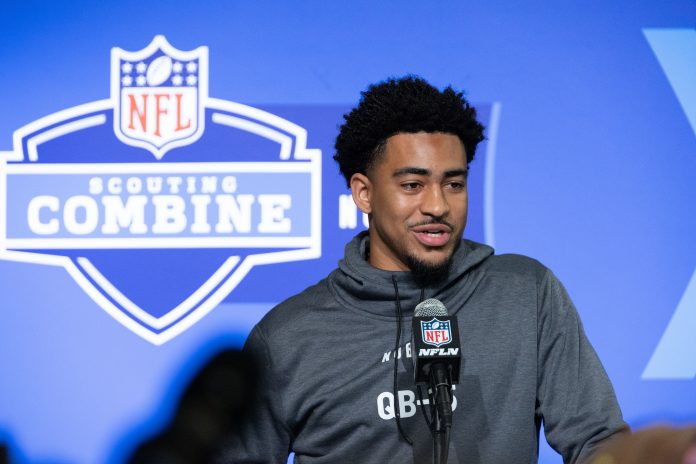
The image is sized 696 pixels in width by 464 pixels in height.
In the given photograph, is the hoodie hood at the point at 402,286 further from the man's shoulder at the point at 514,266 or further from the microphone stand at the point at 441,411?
the microphone stand at the point at 441,411

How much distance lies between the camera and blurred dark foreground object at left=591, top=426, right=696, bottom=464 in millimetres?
428

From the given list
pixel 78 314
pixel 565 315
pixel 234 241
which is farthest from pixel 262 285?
pixel 565 315

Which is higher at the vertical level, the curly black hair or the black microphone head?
the curly black hair

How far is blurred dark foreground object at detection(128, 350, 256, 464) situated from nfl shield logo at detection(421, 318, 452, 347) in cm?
36

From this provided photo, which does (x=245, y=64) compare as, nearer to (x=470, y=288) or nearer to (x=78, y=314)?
(x=78, y=314)

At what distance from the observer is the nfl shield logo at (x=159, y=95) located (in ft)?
9.01

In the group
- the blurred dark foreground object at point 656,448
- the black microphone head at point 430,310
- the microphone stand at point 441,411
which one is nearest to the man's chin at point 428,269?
the black microphone head at point 430,310

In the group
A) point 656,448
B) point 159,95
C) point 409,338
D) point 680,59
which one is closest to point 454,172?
point 409,338

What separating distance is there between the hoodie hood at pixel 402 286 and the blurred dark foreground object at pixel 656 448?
4.54 ft

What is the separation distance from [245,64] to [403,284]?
46.3 inches

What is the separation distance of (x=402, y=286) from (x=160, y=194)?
1.11 metres

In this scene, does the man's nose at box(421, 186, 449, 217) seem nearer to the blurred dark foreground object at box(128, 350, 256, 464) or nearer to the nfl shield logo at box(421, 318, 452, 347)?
the nfl shield logo at box(421, 318, 452, 347)

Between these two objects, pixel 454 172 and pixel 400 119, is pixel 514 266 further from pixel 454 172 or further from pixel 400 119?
pixel 400 119

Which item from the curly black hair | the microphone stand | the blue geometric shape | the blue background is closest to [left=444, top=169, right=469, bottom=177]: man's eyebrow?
the curly black hair
